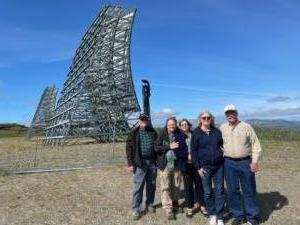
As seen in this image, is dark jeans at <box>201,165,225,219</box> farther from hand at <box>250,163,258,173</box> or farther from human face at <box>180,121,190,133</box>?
human face at <box>180,121,190,133</box>

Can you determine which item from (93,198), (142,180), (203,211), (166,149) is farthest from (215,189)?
(93,198)

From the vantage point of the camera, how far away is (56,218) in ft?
35.5

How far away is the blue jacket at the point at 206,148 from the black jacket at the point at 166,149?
481 millimetres

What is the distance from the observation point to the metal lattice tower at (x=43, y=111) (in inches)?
2420

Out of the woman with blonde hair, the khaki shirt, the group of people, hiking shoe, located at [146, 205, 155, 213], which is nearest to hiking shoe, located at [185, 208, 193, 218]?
the group of people

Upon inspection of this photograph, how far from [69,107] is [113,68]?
15.9ft

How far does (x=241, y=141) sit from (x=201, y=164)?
0.84 meters

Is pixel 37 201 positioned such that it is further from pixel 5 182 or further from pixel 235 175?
pixel 235 175

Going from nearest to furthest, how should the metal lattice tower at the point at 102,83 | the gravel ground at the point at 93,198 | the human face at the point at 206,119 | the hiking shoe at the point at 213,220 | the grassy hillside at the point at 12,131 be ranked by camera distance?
the human face at the point at 206,119 → the hiking shoe at the point at 213,220 → the gravel ground at the point at 93,198 → the metal lattice tower at the point at 102,83 → the grassy hillside at the point at 12,131

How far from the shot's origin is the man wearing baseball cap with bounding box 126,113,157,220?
10.4 m

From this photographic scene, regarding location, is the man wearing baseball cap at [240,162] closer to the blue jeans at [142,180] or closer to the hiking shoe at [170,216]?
the hiking shoe at [170,216]

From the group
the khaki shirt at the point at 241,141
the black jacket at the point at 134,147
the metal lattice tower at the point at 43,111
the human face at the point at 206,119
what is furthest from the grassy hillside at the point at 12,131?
the khaki shirt at the point at 241,141

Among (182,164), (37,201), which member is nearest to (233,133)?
(182,164)

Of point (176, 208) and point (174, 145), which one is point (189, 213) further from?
point (174, 145)
